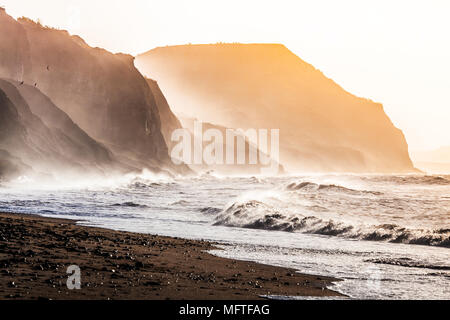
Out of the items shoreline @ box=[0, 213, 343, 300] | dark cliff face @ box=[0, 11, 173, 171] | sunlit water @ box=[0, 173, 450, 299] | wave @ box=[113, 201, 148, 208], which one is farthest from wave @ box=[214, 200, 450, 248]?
dark cliff face @ box=[0, 11, 173, 171]

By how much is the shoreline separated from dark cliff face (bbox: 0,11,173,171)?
2857 inches

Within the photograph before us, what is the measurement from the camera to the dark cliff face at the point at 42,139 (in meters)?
59.1

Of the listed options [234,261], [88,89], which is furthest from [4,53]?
[234,261]

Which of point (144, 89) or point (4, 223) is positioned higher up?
point (144, 89)

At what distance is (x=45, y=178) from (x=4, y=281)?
1966 inches

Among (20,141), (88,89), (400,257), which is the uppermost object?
(88,89)

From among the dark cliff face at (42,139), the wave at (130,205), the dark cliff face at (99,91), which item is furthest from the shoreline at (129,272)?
the dark cliff face at (99,91)

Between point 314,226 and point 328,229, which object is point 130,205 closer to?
point 314,226

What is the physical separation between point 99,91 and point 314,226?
79.1 metres

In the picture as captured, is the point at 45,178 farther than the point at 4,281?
Yes

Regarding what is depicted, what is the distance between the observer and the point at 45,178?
57.8m

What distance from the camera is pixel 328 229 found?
23969mm

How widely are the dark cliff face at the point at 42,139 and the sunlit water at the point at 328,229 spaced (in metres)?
26.3
